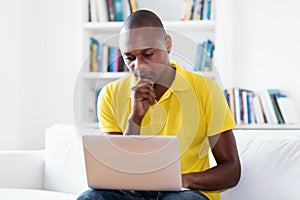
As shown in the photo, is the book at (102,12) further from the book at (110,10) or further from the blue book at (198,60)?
the blue book at (198,60)

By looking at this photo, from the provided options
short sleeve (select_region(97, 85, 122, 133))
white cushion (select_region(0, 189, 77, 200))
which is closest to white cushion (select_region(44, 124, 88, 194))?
white cushion (select_region(0, 189, 77, 200))

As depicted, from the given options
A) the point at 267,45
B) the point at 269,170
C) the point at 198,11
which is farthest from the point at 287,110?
the point at 269,170

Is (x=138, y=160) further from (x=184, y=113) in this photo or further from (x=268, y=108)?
(x=268, y=108)

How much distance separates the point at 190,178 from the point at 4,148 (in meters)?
2.14

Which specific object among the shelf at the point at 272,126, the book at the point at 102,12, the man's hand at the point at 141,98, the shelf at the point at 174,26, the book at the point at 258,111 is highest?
the book at the point at 102,12

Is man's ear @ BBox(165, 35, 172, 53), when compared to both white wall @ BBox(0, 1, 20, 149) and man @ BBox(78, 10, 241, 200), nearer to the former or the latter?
man @ BBox(78, 10, 241, 200)

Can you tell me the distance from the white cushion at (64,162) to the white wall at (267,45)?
4.46 feet

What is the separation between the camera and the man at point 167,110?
1.45 meters

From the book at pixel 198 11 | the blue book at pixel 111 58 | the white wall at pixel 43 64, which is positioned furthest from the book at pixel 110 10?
the blue book at pixel 111 58

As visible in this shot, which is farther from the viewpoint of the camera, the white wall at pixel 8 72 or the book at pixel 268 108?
the white wall at pixel 8 72

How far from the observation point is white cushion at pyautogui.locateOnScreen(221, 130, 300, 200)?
61.9 inches

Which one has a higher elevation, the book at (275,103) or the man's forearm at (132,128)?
the man's forearm at (132,128)

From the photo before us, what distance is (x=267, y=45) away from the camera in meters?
3.35

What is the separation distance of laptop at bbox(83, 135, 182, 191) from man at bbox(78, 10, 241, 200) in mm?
60
